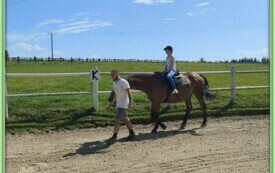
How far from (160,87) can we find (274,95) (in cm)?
476

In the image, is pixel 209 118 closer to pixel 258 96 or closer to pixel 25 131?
pixel 258 96

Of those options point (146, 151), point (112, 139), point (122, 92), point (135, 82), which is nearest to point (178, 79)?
point (135, 82)

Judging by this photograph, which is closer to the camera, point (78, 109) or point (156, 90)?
point (156, 90)

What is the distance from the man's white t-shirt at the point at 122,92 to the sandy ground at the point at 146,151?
87 cm

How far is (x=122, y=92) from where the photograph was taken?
9258 millimetres

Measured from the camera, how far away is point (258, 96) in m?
15.2

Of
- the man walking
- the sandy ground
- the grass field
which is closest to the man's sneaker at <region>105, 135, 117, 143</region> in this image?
the man walking

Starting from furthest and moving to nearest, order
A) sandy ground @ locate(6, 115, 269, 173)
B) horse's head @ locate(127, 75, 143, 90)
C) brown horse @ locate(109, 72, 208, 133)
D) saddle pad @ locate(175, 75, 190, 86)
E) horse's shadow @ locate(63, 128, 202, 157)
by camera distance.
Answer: saddle pad @ locate(175, 75, 190, 86)
brown horse @ locate(109, 72, 208, 133)
horse's head @ locate(127, 75, 143, 90)
horse's shadow @ locate(63, 128, 202, 157)
sandy ground @ locate(6, 115, 269, 173)

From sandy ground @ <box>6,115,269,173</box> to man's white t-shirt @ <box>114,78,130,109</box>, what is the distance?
874 mm

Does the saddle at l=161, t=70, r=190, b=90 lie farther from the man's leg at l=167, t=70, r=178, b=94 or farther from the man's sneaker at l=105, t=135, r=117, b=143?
the man's sneaker at l=105, t=135, r=117, b=143

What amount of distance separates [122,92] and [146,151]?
5.36ft

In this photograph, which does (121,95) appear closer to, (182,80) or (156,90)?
(156,90)

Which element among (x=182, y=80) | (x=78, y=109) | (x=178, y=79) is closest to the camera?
(x=178, y=79)

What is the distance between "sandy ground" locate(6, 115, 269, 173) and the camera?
7.16 metres
